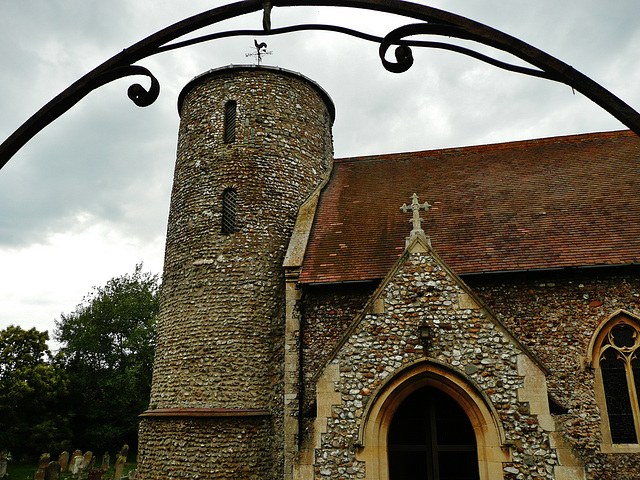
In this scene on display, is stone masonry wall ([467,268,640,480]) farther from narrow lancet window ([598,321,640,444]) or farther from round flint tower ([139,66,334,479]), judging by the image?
round flint tower ([139,66,334,479])

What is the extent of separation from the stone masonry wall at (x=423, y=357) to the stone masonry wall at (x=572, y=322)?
2975 mm

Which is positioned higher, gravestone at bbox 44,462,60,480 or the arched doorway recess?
the arched doorway recess

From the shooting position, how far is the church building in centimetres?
607

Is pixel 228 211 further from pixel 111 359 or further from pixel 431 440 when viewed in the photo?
pixel 111 359

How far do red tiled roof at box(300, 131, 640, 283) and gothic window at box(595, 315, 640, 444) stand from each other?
1.27 meters

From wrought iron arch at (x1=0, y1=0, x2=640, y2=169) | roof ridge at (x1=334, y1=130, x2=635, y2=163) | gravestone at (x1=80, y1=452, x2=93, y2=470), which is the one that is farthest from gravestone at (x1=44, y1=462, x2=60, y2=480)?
wrought iron arch at (x1=0, y1=0, x2=640, y2=169)

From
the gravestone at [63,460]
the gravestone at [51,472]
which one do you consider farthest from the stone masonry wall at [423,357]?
the gravestone at [63,460]

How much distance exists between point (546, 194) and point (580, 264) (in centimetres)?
297

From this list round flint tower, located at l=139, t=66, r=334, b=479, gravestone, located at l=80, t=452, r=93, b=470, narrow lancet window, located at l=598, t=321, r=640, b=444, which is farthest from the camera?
gravestone, located at l=80, t=452, r=93, b=470

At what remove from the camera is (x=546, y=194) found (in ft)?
36.3

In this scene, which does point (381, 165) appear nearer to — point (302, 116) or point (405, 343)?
point (302, 116)

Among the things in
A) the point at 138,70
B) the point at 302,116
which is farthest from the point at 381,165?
the point at 138,70

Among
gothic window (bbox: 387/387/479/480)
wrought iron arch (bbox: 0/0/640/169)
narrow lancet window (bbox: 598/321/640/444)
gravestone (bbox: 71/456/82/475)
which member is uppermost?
wrought iron arch (bbox: 0/0/640/169)

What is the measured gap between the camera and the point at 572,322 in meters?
8.52
